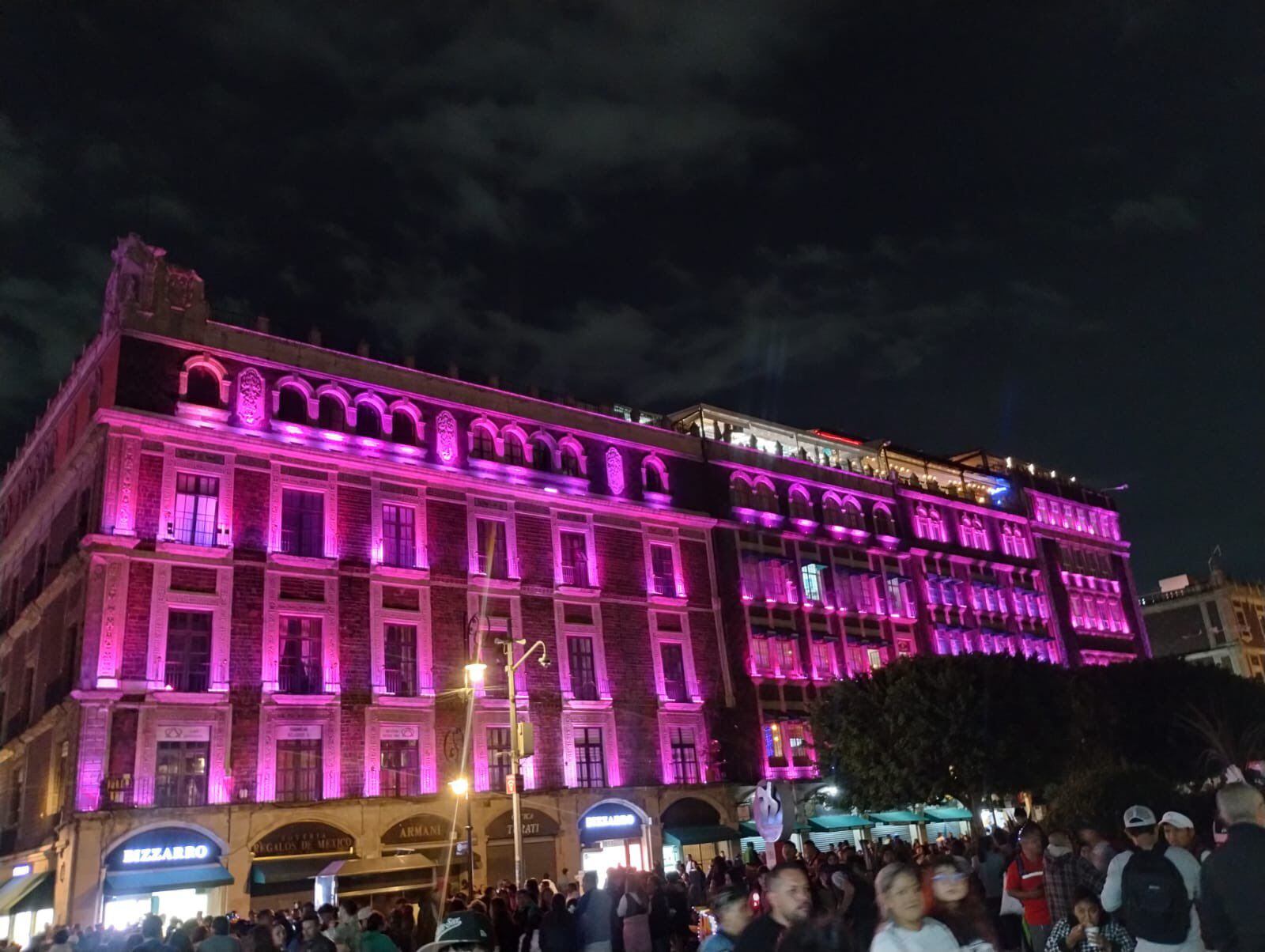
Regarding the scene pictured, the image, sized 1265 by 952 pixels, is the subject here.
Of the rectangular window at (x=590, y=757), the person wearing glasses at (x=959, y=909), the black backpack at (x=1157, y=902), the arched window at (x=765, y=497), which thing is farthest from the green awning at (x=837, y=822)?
the person wearing glasses at (x=959, y=909)

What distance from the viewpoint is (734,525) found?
44.2 metres

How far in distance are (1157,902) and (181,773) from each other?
85.1ft

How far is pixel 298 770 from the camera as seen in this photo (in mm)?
28844

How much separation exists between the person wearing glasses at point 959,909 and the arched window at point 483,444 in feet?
106

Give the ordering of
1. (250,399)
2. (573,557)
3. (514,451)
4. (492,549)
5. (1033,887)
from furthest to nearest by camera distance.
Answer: (573,557), (514,451), (492,549), (250,399), (1033,887)

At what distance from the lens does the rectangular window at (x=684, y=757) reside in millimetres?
38106

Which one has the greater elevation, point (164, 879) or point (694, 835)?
point (164, 879)

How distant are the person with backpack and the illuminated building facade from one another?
24.4 metres

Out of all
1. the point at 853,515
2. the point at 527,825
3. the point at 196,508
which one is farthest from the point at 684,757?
the point at 196,508

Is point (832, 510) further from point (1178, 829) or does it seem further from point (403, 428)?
point (1178, 829)

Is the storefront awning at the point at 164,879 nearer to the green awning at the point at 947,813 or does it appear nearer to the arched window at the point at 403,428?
the arched window at the point at 403,428

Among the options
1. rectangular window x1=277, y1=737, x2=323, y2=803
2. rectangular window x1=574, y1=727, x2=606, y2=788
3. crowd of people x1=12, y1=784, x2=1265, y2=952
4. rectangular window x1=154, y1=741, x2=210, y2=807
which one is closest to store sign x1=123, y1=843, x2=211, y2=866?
rectangular window x1=154, y1=741, x2=210, y2=807

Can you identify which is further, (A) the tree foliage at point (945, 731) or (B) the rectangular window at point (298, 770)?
(A) the tree foliage at point (945, 731)

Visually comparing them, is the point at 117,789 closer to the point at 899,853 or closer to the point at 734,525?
the point at 899,853
